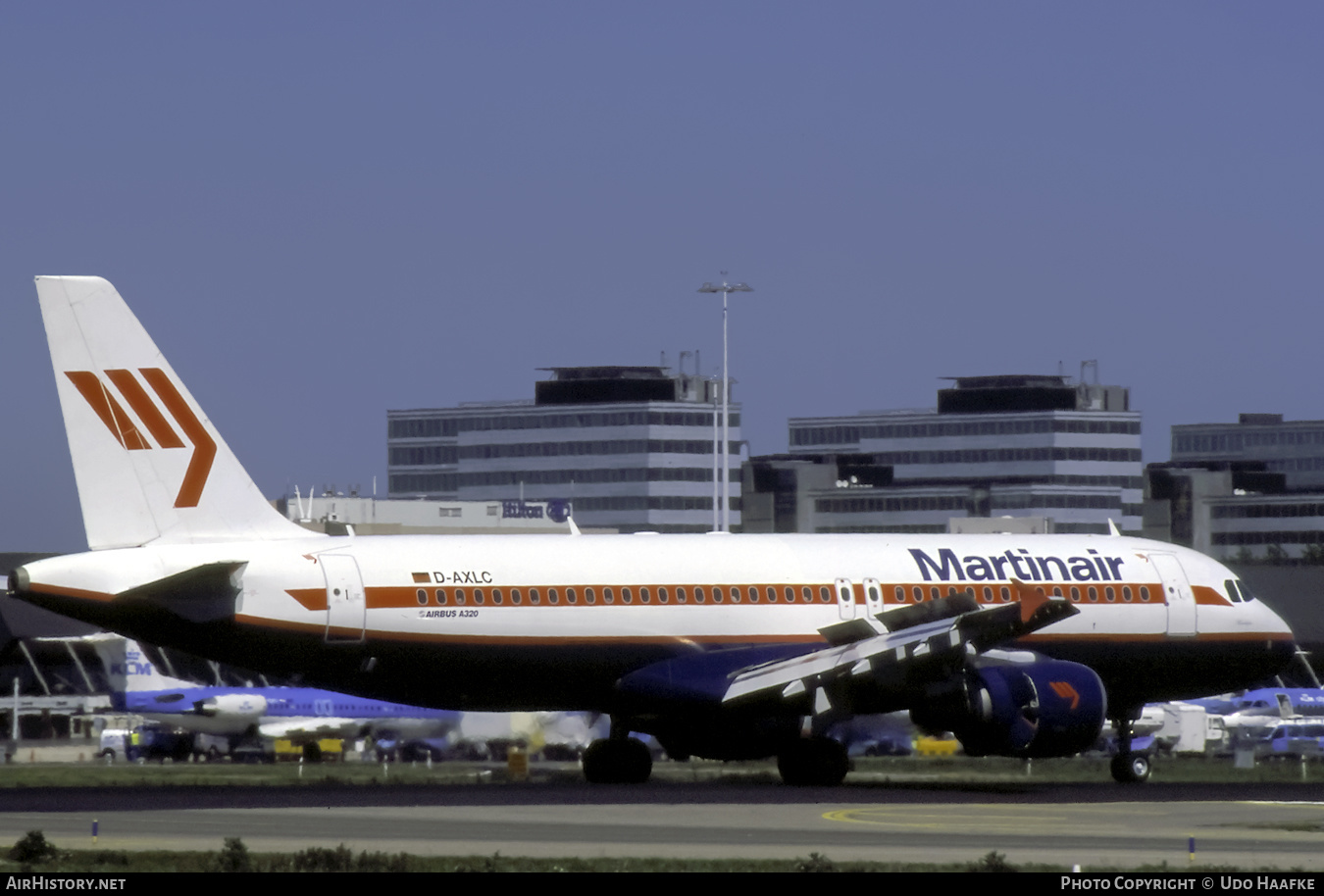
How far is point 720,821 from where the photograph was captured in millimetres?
Result: 33656

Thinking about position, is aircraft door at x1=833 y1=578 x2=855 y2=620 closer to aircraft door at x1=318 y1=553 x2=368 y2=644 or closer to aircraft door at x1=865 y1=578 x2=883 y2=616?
aircraft door at x1=865 y1=578 x2=883 y2=616

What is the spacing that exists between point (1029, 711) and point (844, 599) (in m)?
5.12

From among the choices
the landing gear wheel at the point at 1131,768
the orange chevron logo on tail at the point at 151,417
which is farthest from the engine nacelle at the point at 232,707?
the landing gear wheel at the point at 1131,768

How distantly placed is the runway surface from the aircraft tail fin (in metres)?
5.01

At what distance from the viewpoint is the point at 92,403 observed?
40.7 metres

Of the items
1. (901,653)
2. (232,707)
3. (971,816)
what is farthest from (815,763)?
(232,707)

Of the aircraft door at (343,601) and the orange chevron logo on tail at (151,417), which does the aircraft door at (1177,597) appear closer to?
the aircraft door at (343,601)

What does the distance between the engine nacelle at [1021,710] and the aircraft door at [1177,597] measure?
5651 millimetres

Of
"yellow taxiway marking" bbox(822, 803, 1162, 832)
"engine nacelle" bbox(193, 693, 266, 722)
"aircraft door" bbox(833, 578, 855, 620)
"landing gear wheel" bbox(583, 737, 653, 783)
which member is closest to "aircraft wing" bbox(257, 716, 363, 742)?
"engine nacelle" bbox(193, 693, 266, 722)

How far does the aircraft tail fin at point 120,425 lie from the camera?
40.5m

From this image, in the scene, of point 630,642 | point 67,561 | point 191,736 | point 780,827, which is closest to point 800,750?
point 630,642

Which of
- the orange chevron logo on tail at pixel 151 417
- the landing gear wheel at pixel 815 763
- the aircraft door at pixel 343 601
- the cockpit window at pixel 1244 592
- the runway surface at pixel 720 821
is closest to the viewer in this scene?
the runway surface at pixel 720 821

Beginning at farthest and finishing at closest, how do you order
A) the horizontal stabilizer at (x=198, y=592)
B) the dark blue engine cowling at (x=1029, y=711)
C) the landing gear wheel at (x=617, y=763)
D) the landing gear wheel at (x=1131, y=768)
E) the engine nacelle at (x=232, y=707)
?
1. the engine nacelle at (x=232, y=707)
2. the landing gear wheel at (x=1131, y=768)
3. the landing gear wheel at (x=617, y=763)
4. the dark blue engine cowling at (x=1029, y=711)
5. the horizontal stabilizer at (x=198, y=592)

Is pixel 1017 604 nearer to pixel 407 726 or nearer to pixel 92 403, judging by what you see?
pixel 92 403
